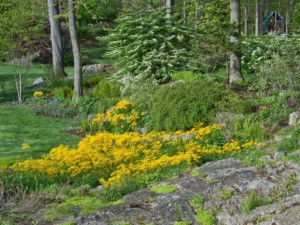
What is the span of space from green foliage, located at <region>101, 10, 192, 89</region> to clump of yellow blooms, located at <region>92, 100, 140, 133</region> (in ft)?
11.6

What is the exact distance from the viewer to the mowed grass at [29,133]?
38.0ft

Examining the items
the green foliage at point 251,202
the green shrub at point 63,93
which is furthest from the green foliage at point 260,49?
the green foliage at point 251,202

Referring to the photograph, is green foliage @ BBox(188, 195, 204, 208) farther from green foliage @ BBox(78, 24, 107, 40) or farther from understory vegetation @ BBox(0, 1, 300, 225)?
green foliage @ BBox(78, 24, 107, 40)

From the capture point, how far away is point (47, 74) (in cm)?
2145

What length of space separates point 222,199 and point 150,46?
1278cm

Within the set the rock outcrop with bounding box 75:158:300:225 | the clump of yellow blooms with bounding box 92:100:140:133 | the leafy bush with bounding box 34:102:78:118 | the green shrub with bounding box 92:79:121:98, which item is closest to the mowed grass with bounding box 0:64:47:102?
the leafy bush with bounding box 34:102:78:118

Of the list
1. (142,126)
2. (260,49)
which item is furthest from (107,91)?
(260,49)

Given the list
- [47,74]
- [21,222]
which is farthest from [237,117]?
[47,74]

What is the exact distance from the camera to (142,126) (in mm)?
12906

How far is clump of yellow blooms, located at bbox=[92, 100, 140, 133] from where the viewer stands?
12492 mm

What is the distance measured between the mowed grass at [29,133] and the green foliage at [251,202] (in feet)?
18.8

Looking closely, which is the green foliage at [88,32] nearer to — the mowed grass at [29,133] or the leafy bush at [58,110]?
the mowed grass at [29,133]

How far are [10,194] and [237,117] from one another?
5.11 meters

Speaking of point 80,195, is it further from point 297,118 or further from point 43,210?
point 297,118
